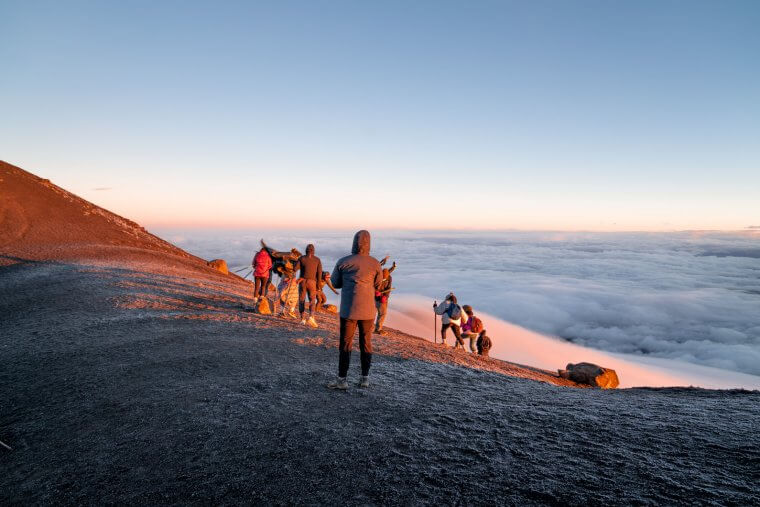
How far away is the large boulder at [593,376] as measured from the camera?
51.7 feet

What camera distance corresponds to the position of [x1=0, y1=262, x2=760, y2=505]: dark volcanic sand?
334 centimetres

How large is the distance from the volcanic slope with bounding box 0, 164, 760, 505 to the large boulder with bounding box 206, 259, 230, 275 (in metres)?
21.3

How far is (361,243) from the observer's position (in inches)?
230

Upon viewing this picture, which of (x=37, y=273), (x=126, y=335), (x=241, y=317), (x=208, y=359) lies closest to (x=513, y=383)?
(x=208, y=359)

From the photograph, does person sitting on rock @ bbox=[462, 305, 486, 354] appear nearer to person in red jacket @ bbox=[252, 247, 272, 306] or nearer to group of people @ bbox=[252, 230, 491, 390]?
group of people @ bbox=[252, 230, 491, 390]

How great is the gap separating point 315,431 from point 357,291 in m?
2.05

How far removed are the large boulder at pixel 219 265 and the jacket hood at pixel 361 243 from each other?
27397 mm

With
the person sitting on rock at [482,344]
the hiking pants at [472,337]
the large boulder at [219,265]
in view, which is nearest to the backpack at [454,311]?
the hiking pants at [472,337]

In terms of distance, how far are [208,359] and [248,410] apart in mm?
3046

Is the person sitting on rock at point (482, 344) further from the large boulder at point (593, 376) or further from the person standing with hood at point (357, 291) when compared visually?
the person standing with hood at point (357, 291)

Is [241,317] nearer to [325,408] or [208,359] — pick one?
[208,359]

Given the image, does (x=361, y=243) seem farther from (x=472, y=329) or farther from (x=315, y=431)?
(x=472, y=329)

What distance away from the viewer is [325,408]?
5.16 meters

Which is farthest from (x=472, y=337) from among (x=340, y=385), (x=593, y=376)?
(x=340, y=385)
